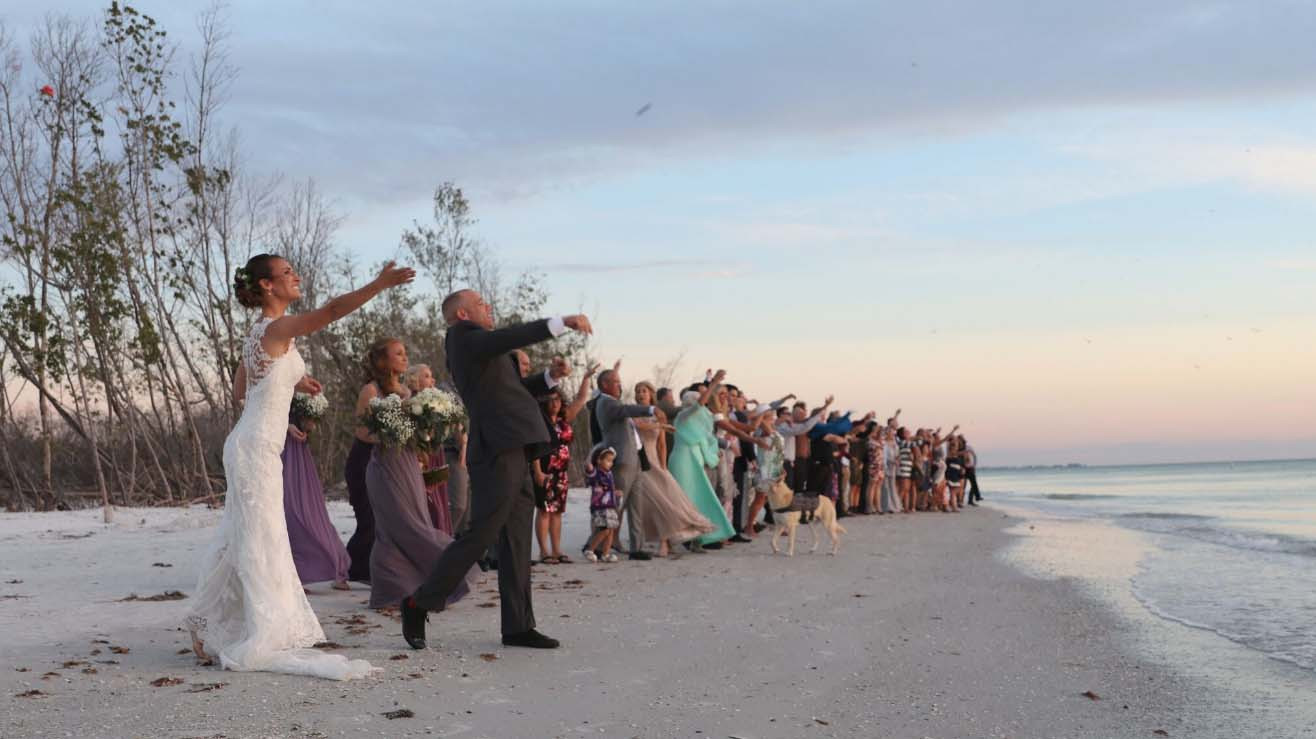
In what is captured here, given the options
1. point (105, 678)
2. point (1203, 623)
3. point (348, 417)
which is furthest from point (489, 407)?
point (348, 417)

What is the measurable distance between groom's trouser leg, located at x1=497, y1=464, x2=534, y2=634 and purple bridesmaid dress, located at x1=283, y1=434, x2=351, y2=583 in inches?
134

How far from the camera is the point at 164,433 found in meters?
24.0

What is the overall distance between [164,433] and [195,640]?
1899 centimetres

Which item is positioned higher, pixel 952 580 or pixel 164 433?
pixel 164 433

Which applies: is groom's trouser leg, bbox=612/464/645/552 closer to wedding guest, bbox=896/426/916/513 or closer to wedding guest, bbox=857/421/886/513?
wedding guest, bbox=857/421/886/513

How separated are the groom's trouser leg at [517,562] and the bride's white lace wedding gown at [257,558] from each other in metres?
1.10

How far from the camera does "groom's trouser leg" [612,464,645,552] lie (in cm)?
1351

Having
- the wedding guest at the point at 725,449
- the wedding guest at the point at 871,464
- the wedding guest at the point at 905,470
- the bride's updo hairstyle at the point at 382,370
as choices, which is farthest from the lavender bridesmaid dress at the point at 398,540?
the wedding guest at the point at 905,470

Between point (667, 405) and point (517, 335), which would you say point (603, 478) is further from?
point (517, 335)

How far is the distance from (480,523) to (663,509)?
7.11 meters

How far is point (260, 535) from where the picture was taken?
6.27 m

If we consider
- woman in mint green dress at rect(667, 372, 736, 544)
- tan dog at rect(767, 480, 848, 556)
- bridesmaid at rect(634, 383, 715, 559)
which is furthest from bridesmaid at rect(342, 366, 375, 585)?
tan dog at rect(767, 480, 848, 556)

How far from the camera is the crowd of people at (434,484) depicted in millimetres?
6250

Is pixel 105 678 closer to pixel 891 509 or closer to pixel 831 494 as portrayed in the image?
pixel 831 494
